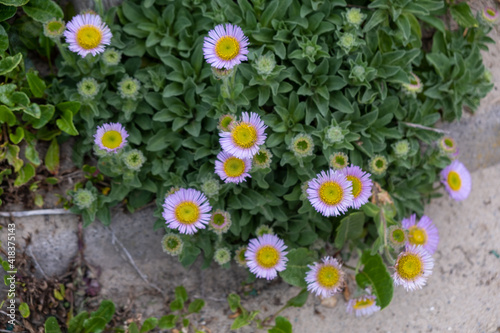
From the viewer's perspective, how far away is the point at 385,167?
3529 millimetres

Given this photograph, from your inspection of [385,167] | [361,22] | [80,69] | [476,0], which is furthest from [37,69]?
[476,0]

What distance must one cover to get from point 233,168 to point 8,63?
5.42ft

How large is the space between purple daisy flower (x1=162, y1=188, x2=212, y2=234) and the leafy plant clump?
0.09 metres

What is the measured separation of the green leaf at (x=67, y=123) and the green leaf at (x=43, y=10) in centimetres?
67

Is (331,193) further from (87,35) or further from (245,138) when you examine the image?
(87,35)

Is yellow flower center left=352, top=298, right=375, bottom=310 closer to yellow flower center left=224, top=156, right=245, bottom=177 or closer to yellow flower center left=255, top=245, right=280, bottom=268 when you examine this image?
yellow flower center left=255, top=245, right=280, bottom=268

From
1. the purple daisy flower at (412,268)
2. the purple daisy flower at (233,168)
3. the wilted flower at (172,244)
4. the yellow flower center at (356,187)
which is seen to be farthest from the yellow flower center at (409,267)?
the wilted flower at (172,244)

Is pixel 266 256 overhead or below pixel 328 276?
overhead

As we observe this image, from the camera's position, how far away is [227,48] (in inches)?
118

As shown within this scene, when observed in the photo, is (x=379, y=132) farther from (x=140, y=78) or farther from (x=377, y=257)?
(x=140, y=78)

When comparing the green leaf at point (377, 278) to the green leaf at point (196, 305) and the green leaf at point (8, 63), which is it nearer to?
the green leaf at point (196, 305)

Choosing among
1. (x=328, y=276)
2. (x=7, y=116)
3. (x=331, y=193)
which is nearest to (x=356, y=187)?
(x=331, y=193)

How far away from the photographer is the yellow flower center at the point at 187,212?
→ 3.15m

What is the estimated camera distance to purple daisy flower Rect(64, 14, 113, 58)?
327 cm
